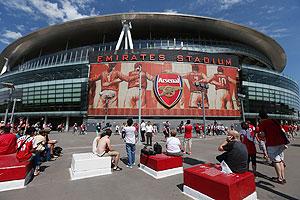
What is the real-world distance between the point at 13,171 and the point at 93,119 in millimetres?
27160

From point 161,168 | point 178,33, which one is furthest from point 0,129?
point 178,33

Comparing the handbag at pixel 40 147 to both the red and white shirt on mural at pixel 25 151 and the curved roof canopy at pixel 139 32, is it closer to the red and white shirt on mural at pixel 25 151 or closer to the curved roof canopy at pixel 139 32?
the red and white shirt on mural at pixel 25 151

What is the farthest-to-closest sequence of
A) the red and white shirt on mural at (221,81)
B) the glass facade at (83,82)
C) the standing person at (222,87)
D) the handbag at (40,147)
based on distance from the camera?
the glass facade at (83,82), the red and white shirt on mural at (221,81), the standing person at (222,87), the handbag at (40,147)

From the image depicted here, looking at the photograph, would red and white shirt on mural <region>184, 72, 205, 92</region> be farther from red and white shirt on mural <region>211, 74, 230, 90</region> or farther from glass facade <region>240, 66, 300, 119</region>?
glass facade <region>240, 66, 300, 119</region>

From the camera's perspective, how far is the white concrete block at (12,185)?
4684 mm

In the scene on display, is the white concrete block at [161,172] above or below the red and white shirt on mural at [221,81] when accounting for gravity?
below

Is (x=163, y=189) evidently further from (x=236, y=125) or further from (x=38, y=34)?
(x=38, y=34)

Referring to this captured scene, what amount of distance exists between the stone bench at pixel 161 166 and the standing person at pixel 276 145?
285 cm

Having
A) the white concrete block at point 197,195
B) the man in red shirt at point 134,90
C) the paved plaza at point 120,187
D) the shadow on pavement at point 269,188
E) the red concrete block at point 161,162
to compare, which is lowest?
the paved plaza at point 120,187

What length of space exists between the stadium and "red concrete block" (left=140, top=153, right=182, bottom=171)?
69.9ft

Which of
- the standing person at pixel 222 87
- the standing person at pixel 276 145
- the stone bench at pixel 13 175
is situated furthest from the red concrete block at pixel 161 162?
the standing person at pixel 222 87

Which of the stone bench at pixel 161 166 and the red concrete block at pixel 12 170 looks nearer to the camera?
the red concrete block at pixel 12 170

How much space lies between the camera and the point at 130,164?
7.01m

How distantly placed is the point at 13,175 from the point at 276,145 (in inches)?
295
